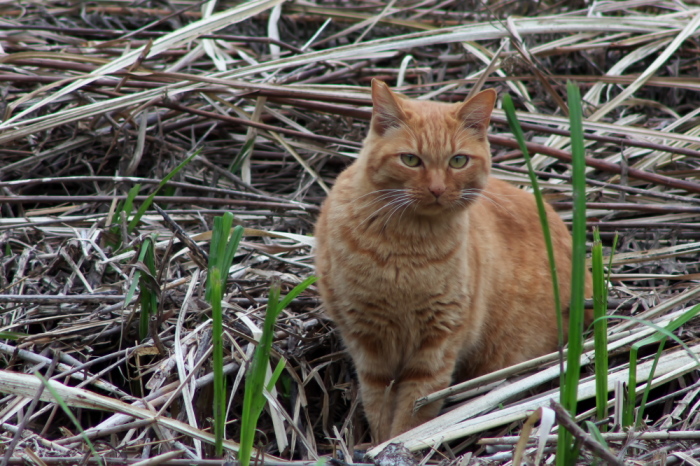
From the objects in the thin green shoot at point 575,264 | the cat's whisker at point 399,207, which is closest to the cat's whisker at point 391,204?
the cat's whisker at point 399,207

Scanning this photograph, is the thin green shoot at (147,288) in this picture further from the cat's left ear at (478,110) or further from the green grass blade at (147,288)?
the cat's left ear at (478,110)

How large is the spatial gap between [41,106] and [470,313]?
2.29 m

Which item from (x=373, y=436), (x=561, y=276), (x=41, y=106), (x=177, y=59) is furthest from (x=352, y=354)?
(x=177, y=59)

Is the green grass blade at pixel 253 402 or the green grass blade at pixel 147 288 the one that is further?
the green grass blade at pixel 147 288

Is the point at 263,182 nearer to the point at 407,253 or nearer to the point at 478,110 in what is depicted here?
the point at 407,253

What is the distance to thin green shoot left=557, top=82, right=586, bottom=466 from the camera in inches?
59.6

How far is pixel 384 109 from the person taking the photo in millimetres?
2592

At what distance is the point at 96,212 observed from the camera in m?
3.35

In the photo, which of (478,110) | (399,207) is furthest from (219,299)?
(478,110)

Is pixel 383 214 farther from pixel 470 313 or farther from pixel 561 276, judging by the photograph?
pixel 561 276

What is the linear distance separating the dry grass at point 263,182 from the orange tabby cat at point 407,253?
7.7 inches

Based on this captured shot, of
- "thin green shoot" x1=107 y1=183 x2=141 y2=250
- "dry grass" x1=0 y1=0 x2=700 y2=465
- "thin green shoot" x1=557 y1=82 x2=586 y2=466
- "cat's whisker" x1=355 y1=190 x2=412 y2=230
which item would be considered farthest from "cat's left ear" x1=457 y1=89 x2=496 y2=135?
"thin green shoot" x1=107 y1=183 x2=141 y2=250

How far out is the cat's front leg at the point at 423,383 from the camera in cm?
264

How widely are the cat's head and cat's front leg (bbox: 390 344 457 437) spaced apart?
1.89 ft
